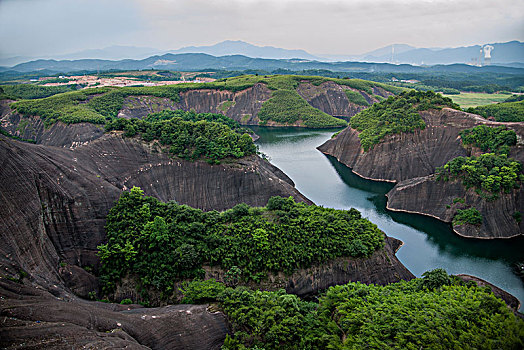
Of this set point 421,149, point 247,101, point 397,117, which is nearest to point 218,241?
point 421,149

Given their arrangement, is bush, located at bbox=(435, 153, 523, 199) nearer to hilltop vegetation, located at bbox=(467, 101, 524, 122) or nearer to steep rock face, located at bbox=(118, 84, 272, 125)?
hilltop vegetation, located at bbox=(467, 101, 524, 122)

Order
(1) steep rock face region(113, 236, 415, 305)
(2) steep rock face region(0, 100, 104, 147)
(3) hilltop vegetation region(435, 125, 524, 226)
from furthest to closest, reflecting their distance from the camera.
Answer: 1. (2) steep rock face region(0, 100, 104, 147)
2. (3) hilltop vegetation region(435, 125, 524, 226)
3. (1) steep rock face region(113, 236, 415, 305)

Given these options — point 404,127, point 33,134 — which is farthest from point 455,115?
point 33,134

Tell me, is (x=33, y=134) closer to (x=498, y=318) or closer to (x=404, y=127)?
(x=404, y=127)

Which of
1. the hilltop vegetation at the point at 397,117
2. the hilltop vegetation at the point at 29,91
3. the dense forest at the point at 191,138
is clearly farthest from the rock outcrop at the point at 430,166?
the hilltop vegetation at the point at 29,91

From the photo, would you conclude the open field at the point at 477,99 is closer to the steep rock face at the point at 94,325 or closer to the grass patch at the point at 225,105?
the grass patch at the point at 225,105

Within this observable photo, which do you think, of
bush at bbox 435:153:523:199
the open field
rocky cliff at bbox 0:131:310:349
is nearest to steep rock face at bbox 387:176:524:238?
bush at bbox 435:153:523:199
